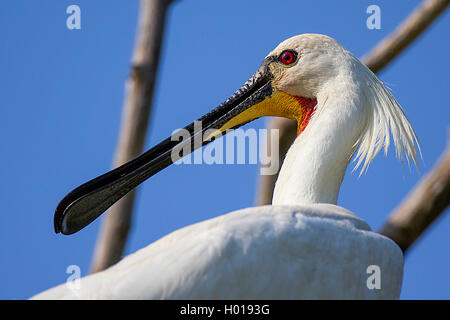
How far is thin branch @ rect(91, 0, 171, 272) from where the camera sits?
25.2ft

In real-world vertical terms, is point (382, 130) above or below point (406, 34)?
below

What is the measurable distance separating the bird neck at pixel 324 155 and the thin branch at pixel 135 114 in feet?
10.1

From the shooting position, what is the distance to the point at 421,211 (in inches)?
260

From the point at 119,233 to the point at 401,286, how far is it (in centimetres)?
391

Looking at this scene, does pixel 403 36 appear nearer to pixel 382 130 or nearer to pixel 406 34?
pixel 406 34

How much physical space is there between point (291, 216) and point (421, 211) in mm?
2935

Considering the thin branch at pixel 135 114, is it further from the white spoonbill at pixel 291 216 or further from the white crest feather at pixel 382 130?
the white crest feather at pixel 382 130

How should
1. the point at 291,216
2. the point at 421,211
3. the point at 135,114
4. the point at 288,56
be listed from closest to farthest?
the point at 291,216 → the point at 288,56 → the point at 421,211 → the point at 135,114

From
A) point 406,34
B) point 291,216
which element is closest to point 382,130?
point 291,216

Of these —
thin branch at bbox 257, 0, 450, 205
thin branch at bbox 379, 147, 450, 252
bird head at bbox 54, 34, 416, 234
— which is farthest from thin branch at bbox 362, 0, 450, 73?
bird head at bbox 54, 34, 416, 234

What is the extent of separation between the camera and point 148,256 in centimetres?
386

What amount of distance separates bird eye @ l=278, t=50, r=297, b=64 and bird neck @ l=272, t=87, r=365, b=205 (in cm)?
49
